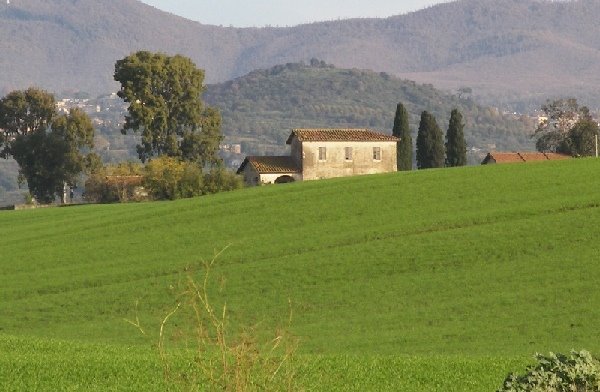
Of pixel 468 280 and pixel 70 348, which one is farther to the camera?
pixel 468 280

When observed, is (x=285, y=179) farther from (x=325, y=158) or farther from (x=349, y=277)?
(x=349, y=277)

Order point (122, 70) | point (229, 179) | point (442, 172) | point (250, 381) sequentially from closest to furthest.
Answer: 1. point (250, 381)
2. point (442, 172)
3. point (229, 179)
4. point (122, 70)

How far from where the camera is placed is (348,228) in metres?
54.4

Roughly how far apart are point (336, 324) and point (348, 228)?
64.1 feet

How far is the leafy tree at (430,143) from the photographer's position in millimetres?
114188

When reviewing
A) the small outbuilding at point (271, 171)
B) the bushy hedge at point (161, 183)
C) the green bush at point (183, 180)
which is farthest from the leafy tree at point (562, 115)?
the green bush at point (183, 180)

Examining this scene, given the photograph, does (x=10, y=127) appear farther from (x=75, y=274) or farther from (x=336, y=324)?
(x=336, y=324)

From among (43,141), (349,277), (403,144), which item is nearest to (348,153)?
(403,144)

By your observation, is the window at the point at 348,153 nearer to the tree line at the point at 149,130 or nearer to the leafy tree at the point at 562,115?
the tree line at the point at 149,130

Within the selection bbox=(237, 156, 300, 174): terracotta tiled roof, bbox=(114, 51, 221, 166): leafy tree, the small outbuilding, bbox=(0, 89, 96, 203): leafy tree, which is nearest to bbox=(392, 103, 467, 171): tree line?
bbox=(237, 156, 300, 174): terracotta tiled roof

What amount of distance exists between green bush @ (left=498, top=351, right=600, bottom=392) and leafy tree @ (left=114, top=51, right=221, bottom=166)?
106362 mm

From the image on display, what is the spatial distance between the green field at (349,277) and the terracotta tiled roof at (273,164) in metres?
30.7

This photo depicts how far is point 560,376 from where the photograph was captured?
42.5 feet

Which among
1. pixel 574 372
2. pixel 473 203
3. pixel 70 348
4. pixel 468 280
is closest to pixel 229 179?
pixel 473 203
